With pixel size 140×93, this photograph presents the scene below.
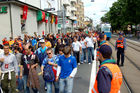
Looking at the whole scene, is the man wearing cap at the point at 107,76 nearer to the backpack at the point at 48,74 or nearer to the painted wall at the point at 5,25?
the backpack at the point at 48,74

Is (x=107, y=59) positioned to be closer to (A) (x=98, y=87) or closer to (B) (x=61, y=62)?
(A) (x=98, y=87)

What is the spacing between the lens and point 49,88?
4.18 meters

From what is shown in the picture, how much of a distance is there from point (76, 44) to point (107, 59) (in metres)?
6.93

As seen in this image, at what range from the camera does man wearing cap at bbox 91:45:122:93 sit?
203 cm

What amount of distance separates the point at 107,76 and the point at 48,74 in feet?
7.70

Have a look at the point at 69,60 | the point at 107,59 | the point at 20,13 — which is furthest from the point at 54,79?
the point at 20,13

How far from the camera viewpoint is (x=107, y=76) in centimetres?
206

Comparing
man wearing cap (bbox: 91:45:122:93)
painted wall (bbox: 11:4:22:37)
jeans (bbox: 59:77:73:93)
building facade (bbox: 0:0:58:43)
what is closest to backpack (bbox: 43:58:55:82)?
jeans (bbox: 59:77:73:93)

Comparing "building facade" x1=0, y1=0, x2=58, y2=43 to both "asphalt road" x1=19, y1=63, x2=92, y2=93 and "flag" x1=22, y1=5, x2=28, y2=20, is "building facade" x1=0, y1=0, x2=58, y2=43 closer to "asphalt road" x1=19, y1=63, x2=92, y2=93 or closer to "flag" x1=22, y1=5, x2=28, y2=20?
"flag" x1=22, y1=5, x2=28, y2=20

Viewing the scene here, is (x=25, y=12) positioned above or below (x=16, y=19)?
above

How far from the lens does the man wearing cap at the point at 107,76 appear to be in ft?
6.67

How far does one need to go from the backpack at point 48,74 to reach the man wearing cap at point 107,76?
2.09 m

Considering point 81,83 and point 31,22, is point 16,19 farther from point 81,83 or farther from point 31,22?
point 81,83

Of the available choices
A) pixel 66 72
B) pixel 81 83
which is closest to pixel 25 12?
pixel 81 83
